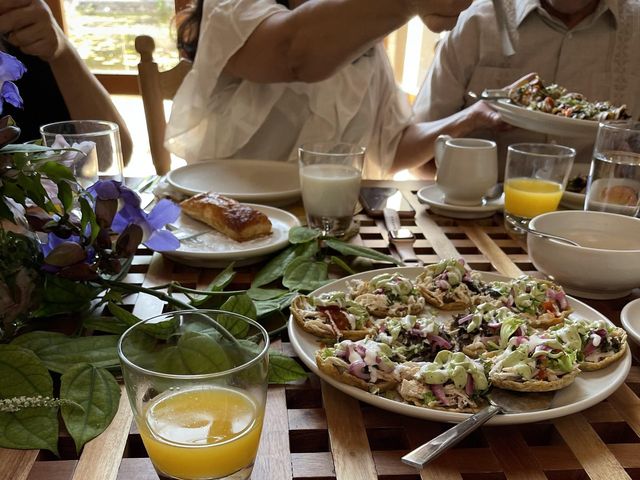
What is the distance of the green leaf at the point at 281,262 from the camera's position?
34.7 inches

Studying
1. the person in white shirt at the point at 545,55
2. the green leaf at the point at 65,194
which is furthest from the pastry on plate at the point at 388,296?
the person in white shirt at the point at 545,55

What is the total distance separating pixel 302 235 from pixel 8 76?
0.49 metres

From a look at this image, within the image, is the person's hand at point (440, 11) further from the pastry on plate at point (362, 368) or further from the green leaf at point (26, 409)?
the green leaf at point (26, 409)

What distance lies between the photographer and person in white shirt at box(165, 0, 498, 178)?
1444 mm

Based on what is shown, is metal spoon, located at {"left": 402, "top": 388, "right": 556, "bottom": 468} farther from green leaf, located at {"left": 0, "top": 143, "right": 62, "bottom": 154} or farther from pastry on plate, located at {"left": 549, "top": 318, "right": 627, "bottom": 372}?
green leaf, located at {"left": 0, "top": 143, "right": 62, "bottom": 154}

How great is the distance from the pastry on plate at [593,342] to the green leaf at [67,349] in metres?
0.48

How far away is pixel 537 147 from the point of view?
125cm

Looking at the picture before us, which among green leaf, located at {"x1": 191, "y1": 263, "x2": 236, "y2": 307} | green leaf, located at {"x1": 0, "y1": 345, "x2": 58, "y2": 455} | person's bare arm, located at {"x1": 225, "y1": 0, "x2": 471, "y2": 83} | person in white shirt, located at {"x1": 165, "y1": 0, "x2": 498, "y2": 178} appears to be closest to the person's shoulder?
person in white shirt, located at {"x1": 165, "y1": 0, "x2": 498, "y2": 178}

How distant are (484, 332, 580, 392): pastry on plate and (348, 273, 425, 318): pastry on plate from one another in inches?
6.3

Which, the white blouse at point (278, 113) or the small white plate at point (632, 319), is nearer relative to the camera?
the small white plate at point (632, 319)

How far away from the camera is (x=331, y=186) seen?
107 centimetres

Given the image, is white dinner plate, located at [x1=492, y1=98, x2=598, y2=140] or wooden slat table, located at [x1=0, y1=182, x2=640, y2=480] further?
white dinner plate, located at [x1=492, y1=98, x2=598, y2=140]

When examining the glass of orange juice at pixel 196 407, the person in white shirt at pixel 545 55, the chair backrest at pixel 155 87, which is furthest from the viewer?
the person in white shirt at pixel 545 55

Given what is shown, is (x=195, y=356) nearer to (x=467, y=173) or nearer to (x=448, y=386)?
(x=448, y=386)
